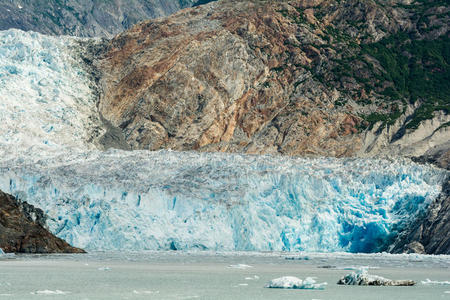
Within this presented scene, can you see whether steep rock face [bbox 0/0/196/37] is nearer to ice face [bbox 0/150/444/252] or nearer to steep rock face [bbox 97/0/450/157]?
steep rock face [bbox 97/0/450/157]

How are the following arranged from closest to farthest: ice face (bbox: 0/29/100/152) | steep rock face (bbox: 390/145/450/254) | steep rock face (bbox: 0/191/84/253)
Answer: steep rock face (bbox: 0/191/84/253)
steep rock face (bbox: 390/145/450/254)
ice face (bbox: 0/29/100/152)

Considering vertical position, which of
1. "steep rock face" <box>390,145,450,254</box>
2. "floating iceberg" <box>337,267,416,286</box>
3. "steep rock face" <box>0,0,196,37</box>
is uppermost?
"steep rock face" <box>0,0,196,37</box>

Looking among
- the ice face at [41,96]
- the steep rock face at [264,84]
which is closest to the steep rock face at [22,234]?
the ice face at [41,96]

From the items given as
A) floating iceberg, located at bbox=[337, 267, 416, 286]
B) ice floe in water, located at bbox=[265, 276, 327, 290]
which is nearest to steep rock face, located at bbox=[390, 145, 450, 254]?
floating iceberg, located at bbox=[337, 267, 416, 286]

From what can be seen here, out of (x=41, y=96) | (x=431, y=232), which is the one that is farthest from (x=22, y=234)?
(x=431, y=232)

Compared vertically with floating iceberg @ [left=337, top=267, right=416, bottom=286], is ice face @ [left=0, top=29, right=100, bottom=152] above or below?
above

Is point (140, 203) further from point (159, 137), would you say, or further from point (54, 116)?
point (159, 137)

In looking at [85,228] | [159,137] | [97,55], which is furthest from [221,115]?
[85,228]
